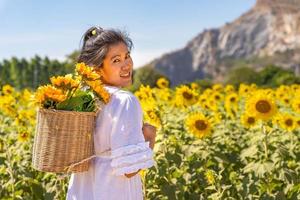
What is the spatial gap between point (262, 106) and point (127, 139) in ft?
9.52

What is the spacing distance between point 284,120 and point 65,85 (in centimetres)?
387

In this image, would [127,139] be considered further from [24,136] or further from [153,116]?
[24,136]

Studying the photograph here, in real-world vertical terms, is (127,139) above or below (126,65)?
below

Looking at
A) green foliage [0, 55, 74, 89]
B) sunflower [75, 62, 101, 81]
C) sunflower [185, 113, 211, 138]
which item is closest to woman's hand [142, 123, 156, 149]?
sunflower [75, 62, 101, 81]

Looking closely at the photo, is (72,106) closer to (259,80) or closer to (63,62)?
(259,80)

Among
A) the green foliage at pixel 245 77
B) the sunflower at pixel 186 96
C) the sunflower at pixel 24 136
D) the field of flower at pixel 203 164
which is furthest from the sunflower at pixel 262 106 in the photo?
the green foliage at pixel 245 77

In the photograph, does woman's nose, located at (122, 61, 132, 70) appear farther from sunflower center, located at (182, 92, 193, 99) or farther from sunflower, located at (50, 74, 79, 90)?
sunflower center, located at (182, 92, 193, 99)

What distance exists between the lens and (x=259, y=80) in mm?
51750

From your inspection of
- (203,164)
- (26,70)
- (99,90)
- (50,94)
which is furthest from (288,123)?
(26,70)

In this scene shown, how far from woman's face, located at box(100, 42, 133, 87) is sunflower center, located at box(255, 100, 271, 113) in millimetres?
2633

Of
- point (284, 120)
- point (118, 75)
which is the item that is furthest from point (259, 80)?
point (118, 75)

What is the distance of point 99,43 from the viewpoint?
9.11 ft

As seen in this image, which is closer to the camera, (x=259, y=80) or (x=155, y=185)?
(x=155, y=185)

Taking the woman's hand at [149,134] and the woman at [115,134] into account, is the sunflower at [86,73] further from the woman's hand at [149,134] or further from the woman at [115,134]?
the woman's hand at [149,134]
